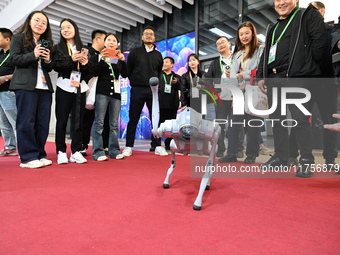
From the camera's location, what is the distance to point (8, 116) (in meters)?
2.81

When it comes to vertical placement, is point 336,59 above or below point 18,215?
above

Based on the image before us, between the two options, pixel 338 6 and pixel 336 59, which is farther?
pixel 338 6

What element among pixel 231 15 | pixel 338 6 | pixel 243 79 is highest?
pixel 231 15

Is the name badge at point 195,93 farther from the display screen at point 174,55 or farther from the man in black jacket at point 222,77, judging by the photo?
the display screen at point 174,55

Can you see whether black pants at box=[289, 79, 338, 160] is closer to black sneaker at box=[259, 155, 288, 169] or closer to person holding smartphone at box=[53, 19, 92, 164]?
black sneaker at box=[259, 155, 288, 169]

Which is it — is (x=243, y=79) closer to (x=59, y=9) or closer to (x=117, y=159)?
(x=117, y=159)

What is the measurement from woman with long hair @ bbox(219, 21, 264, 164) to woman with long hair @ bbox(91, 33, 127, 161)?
118 cm

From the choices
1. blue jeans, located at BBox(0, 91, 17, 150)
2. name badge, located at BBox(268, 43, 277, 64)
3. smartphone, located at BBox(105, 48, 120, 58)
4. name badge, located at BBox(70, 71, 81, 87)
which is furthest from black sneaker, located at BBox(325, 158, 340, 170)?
blue jeans, located at BBox(0, 91, 17, 150)

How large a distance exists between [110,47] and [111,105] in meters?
0.60

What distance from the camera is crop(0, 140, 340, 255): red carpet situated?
2.48ft

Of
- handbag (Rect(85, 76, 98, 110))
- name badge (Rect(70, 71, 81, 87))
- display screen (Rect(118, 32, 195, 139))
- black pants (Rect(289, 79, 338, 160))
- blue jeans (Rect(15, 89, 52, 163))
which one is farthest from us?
display screen (Rect(118, 32, 195, 139))

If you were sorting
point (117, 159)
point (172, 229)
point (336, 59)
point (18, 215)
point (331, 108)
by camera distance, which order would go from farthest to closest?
point (117, 159) < point (331, 108) < point (336, 59) < point (18, 215) < point (172, 229)

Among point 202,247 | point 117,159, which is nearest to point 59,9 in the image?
point 117,159

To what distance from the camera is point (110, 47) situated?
2.51 m
